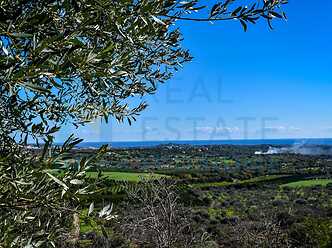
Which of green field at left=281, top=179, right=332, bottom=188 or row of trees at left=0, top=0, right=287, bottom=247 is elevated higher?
row of trees at left=0, top=0, right=287, bottom=247

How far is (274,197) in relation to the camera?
55.3 metres

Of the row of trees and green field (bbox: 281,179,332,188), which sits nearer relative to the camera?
the row of trees

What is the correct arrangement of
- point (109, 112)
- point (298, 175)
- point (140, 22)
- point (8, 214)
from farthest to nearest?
point (298, 175) → point (109, 112) → point (8, 214) → point (140, 22)

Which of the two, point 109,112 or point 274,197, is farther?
point 274,197

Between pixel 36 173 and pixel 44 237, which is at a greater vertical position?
pixel 36 173

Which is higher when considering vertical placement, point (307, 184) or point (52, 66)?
point (52, 66)

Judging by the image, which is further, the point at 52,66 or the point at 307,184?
the point at 307,184

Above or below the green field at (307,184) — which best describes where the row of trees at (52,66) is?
above

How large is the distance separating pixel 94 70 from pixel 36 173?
2.18 ft

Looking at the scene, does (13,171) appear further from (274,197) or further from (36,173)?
(274,197)

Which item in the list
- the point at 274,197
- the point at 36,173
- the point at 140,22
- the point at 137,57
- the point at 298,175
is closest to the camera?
the point at 36,173

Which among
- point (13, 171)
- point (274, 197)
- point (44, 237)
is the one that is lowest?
point (274, 197)

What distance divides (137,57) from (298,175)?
8483cm

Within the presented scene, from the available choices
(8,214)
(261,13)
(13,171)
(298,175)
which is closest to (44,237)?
(8,214)
